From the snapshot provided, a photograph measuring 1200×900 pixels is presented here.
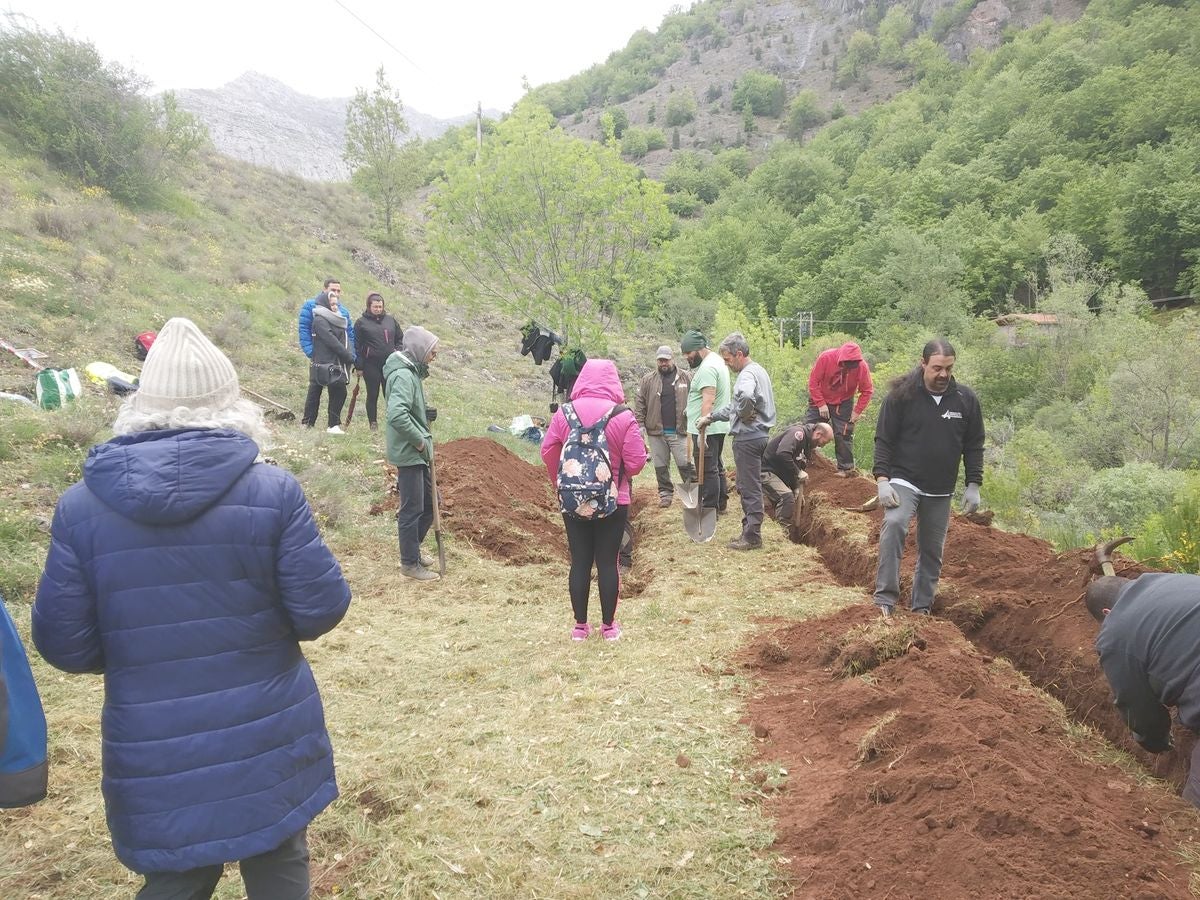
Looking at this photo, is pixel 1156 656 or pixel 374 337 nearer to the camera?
pixel 1156 656

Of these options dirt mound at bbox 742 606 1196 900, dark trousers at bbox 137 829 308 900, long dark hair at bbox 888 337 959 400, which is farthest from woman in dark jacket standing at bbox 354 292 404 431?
dark trousers at bbox 137 829 308 900

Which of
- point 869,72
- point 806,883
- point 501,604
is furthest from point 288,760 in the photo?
point 869,72

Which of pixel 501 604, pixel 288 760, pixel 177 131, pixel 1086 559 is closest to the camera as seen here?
pixel 288 760

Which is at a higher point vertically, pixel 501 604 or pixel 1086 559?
pixel 1086 559

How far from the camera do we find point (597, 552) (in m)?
4.55

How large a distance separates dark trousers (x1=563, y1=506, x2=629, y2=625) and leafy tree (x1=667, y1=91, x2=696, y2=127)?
130523mm

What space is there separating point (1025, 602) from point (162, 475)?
17.2 feet

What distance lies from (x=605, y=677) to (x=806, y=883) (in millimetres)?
1859

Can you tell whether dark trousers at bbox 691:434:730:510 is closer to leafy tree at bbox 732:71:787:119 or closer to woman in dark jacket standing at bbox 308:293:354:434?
woman in dark jacket standing at bbox 308:293:354:434

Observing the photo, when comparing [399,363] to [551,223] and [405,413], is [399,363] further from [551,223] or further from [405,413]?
[551,223]

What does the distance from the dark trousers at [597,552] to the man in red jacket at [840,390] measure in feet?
15.8

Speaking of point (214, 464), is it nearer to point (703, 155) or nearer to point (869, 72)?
point (703, 155)

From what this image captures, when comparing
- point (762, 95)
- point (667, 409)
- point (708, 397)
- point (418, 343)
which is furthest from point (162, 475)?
point (762, 95)

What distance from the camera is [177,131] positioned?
67.7 ft
